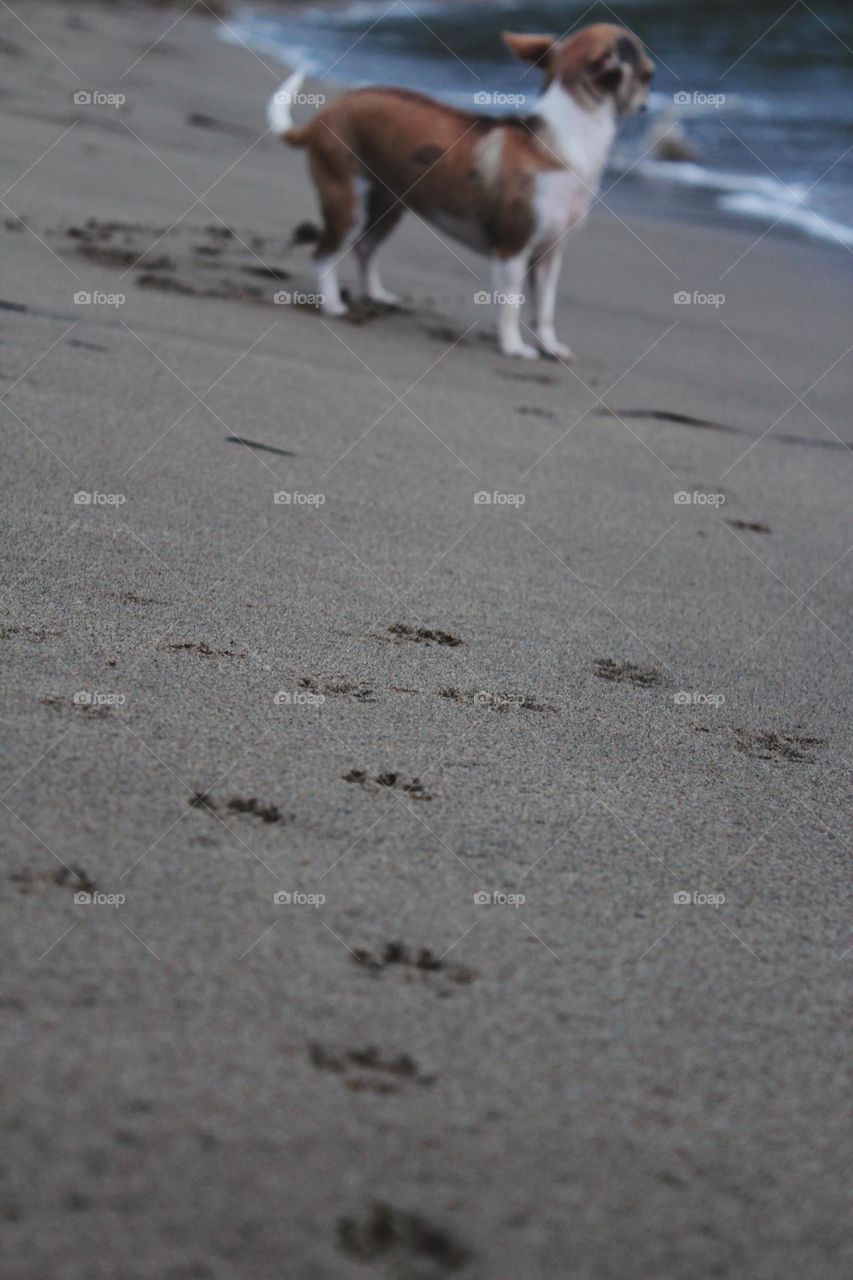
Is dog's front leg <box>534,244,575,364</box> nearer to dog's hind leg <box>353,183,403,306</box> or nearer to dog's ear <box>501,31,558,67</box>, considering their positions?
dog's hind leg <box>353,183,403,306</box>

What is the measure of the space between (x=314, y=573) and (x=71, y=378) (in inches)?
52.8

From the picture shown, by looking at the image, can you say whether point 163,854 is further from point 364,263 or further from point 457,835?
point 364,263

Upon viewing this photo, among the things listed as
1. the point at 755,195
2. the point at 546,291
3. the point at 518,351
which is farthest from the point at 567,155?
the point at 755,195

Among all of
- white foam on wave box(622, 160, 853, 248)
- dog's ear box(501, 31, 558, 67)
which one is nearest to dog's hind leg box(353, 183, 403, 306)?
dog's ear box(501, 31, 558, 67)

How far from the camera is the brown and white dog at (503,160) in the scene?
548 centimetres

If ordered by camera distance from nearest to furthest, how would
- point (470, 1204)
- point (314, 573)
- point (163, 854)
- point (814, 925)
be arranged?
point (470, 1204)
point (163, 854)
point (814, 925)
point (314, 573)

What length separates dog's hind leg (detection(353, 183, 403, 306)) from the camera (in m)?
5.81

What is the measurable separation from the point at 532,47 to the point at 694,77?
1525 centimetres

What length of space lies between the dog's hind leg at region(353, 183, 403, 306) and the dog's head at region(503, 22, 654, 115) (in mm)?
805

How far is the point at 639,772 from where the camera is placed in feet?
7.77

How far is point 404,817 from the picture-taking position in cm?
205

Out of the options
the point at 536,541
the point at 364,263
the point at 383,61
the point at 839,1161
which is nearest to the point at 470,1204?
the point at 839,1161

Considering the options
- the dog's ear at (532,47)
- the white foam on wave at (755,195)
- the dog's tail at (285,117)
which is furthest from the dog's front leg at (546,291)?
the white foam on wave at (755,195)

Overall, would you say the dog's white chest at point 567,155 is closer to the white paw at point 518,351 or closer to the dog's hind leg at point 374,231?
Result: the white paw at point 518,351
